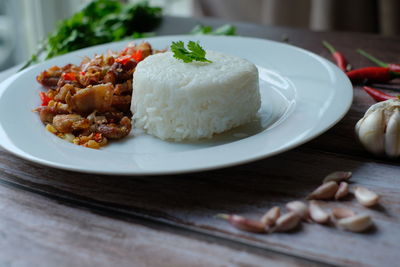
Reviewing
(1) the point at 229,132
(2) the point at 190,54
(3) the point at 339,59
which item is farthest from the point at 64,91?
(3) the point at 339,59

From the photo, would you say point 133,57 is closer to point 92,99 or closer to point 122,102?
point 122,102

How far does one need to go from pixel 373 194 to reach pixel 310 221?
0.19 m

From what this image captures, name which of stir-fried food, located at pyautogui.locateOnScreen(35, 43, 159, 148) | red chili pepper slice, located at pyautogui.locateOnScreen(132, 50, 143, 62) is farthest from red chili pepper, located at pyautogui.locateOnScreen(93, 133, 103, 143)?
red chili pepper slice, located at pyautogui.locateOnScreen(132, 50, 143, 62)

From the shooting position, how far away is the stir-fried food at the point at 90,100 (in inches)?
67.7

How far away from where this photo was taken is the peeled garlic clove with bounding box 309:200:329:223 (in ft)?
4.00

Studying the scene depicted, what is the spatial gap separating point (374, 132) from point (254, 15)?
342 centimetres

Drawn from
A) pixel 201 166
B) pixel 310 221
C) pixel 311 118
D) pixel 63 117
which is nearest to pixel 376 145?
pixel 311 118

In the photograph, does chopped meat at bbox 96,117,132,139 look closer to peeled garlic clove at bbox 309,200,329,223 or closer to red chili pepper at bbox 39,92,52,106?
red chili pepper at bbox 39,92,52,106

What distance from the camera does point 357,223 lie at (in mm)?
1189

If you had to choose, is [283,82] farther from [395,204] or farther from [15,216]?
[15,216]

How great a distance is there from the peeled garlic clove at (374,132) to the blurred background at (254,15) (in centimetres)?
242

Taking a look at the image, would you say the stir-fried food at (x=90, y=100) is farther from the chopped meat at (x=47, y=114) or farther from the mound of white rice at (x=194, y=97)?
the mound of white rice at (x=194, y=97)

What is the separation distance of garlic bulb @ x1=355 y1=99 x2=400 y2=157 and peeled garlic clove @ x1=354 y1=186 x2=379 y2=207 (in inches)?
9.0

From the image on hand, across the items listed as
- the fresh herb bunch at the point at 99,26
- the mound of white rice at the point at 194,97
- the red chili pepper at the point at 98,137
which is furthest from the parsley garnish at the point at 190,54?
the fresh herb bunch at the point at 99,26
